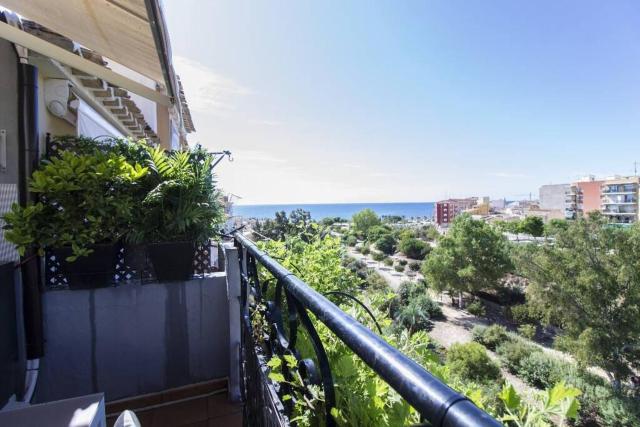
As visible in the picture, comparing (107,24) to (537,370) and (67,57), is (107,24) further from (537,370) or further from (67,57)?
(537,370)

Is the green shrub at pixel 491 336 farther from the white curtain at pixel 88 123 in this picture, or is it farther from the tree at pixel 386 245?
the tree at pixel 386 245

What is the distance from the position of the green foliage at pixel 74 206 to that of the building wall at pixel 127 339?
361 millimetres

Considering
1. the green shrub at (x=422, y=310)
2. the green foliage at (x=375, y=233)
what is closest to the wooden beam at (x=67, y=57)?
the green shrub at (x=422, y=310)

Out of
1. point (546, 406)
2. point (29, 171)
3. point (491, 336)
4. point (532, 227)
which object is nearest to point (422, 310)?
point (491, 336)

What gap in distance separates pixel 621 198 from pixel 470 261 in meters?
40.2

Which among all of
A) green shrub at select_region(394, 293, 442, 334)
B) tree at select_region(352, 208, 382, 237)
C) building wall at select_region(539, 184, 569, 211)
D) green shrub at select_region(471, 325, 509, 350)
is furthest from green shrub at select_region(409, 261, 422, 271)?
building wall at select_region(539, 184, 569, 211)

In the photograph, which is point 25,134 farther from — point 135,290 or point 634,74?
point 634,74

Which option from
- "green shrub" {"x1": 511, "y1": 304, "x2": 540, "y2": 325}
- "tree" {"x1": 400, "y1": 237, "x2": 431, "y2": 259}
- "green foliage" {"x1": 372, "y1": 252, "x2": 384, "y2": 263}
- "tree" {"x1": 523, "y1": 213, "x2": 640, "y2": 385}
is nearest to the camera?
"tree" {"x1": 523, "y1": 213, "x2": 640, "y2": 385}

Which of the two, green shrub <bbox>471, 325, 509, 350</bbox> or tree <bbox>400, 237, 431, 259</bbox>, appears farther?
tree <bbox>400, 237, 431, 259</bbox>

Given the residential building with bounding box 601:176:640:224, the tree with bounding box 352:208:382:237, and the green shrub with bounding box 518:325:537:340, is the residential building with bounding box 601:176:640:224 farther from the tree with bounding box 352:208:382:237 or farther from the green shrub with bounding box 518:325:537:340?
the green shrub with bounding box 518:325:537:340

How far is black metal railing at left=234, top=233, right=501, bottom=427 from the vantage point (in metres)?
0.29

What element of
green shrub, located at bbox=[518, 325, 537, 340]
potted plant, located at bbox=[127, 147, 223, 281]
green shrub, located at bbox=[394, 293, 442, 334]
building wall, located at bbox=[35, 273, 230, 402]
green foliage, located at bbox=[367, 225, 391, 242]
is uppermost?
potted plant, located at bbox=[127, 147, 223, 281]

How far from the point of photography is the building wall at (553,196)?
195ft

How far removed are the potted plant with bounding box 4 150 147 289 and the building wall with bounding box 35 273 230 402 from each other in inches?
7.0
